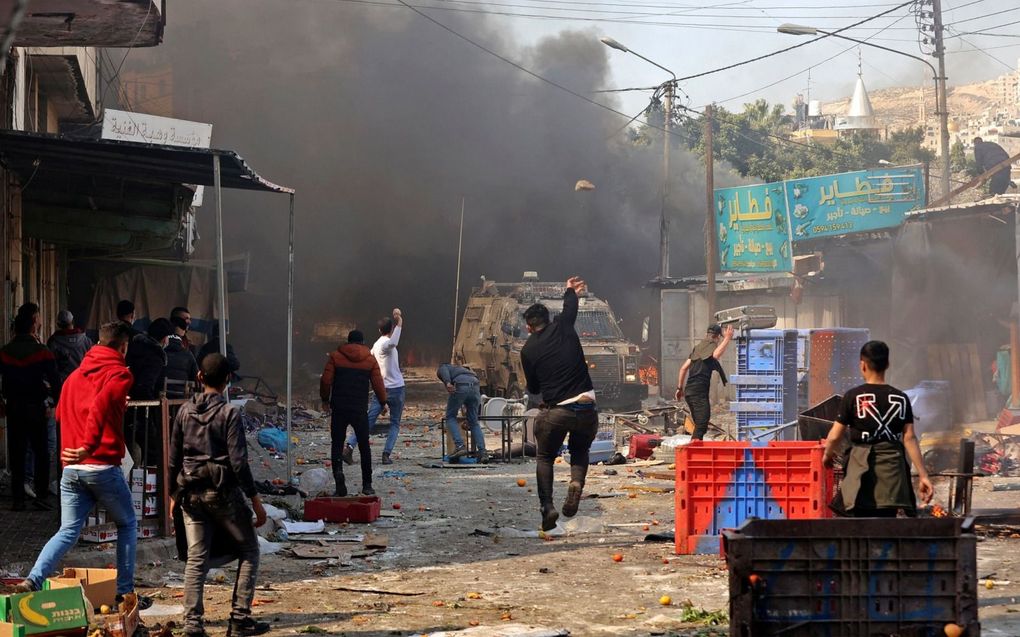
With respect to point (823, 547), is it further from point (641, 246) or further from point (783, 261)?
point (641, 246)

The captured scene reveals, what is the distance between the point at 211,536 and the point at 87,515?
2.62 feet

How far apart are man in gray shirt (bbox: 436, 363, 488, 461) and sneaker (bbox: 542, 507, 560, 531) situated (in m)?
5.64

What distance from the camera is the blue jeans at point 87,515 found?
6.11 m

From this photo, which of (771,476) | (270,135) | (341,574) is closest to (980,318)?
(771,476)

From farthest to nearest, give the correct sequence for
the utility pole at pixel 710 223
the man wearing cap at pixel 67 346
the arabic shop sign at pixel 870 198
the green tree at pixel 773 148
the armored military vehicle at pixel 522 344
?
1. the green tree at pixel 773 148
2. the arabic shop sign at pixel 870 198
3. the utility pole at pixel 710 223
4. the armored military vehicle at pixel 522 344
5. the man wearing cap at pixel 67 346

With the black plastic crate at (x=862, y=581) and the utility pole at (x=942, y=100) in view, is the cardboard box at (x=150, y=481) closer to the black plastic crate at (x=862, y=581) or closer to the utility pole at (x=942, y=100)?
the black plastic crate at (x=862, y=581)

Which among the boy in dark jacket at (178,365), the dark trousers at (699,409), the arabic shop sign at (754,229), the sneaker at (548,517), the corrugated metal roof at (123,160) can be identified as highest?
the arabic shop sign at (754,229)

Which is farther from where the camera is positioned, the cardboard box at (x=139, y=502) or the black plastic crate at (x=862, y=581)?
the cardboard box at (x=139, y=502)

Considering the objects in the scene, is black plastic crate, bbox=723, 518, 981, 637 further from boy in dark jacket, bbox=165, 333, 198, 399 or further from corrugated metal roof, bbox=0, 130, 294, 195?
boy in dark jacket, bbox=165, 333, 198, 399

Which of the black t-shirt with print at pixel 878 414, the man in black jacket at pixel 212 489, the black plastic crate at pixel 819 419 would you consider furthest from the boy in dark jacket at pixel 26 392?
the black t-shirt with print at pixel 878 414

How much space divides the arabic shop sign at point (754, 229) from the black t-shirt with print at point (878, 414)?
2203cm

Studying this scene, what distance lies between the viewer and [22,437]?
32.0ft

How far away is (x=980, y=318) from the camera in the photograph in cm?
2078

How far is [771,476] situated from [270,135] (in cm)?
2940
